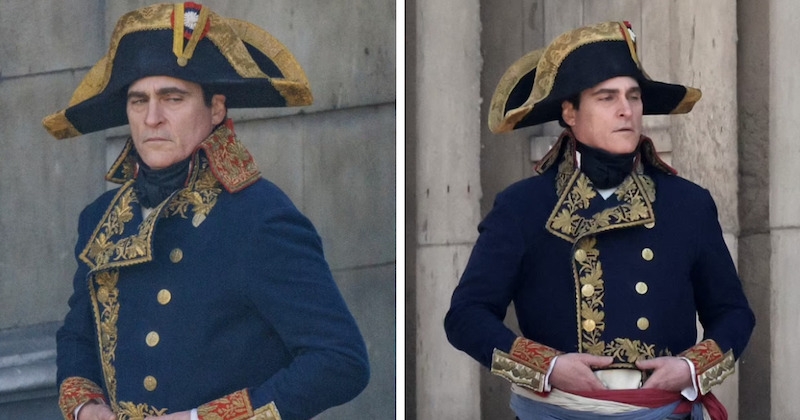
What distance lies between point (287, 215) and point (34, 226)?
896mm

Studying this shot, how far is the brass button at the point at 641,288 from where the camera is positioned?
18.2ft

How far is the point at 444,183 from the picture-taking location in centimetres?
669

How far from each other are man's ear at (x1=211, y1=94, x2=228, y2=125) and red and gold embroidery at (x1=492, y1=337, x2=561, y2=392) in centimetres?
123

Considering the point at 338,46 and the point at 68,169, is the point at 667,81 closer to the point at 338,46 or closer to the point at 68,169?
the point at 338,46

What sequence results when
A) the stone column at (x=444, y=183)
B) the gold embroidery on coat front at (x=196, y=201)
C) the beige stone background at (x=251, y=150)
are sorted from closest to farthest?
the gold embroidery on coat front at (x=196, y=201), the beige stone background at (x=251, y=150), the stone column at (x=444, y=183)

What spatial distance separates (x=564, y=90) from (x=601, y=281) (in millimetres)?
A: 661

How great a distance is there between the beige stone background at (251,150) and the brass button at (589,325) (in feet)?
2.91

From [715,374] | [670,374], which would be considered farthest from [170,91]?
[715,374]

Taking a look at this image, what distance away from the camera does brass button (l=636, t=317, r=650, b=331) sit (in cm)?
554

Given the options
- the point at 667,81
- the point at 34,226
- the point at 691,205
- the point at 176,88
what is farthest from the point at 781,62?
the point at 34,226

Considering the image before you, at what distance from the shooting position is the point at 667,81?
21.6 feet

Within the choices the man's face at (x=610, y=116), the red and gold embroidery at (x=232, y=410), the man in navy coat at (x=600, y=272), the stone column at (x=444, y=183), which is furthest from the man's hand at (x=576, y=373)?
the stone column at (x=444, y=183)

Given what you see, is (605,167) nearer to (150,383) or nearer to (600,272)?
(600,272)

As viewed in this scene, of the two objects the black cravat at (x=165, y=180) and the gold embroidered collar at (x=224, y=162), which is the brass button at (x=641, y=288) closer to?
the gold embroidered collar at (x=224, y=162)
